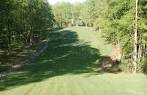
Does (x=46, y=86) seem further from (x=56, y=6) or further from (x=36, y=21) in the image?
(x=56, y=6)

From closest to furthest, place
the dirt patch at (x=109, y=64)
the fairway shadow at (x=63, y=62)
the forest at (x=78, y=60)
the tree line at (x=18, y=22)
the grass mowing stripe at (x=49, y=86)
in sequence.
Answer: the grass mowing stripe at (x=49, y=86)
the forest at (x=78, y=60)
the fairway shadow at (x=63, y=62)
the dirt patch at (x=109, y=64)
the tree line at (x=18, y=22)

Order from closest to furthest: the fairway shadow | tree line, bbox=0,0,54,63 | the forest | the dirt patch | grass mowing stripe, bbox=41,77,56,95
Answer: grass mowing stripe, bbox=41,77,56,95
the forest
the fairway shadow
the dirt patch
tree line, bbox=0,0,54,63

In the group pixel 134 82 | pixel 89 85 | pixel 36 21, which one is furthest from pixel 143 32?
pixel 36 21

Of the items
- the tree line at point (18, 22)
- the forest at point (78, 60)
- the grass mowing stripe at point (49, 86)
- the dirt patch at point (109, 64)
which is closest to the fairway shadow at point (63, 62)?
the forest at point (78, 60)

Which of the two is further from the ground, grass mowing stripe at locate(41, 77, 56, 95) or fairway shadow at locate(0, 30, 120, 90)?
grass mowing stripe at locate(41, 77, 56, 95)

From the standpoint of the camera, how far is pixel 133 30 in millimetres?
46500

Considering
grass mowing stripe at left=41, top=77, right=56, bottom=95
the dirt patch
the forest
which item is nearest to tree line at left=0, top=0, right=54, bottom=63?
the forest

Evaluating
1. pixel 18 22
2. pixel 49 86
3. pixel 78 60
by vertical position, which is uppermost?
pixel 18 22

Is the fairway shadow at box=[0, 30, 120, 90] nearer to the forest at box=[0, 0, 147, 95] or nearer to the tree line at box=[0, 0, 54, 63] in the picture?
the forest at box=[0, 0, 147, 95]

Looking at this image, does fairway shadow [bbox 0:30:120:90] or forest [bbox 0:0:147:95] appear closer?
forest [bbox 0:0:147:95]

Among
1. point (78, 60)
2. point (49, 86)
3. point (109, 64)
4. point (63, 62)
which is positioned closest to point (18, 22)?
point (63, 62)

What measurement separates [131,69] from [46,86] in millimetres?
17576

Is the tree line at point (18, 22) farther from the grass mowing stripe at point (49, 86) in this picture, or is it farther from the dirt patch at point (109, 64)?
the dirt patch at point (109, 64)

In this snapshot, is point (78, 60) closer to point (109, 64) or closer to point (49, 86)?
point (109, 64)
